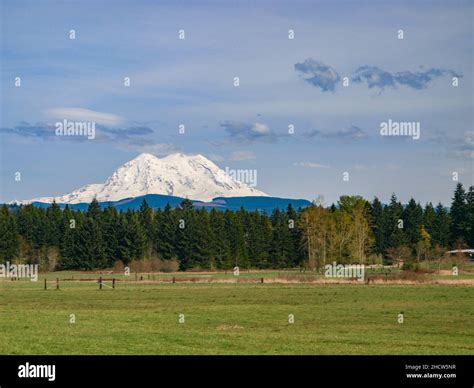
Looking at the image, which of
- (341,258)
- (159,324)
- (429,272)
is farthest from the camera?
(341,258)

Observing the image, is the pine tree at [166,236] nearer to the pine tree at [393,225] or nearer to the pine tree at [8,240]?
the pine tree at [8,240]

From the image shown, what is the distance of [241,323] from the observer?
38.1 metres

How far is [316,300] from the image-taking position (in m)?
53.7

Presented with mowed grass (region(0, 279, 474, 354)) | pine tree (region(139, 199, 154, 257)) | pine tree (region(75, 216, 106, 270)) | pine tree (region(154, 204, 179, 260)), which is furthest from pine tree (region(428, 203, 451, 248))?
mowed grass (region(0, 279, 474, 354))

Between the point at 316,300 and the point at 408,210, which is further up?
the point at 408,210

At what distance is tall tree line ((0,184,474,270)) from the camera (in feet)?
460

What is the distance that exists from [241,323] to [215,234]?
110145 millimetres

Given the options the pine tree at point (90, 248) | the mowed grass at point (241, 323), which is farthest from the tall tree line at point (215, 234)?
the mowed grass at point (241, 323)

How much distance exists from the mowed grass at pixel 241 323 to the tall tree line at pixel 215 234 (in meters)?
76.2

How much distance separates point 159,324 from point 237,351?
1034 cm

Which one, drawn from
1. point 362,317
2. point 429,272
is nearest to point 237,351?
point 362,317

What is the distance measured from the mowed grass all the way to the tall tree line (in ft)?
250

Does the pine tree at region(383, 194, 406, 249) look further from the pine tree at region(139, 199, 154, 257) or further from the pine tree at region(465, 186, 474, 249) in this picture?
the pine tree at region(139, 199, 154, 257)
